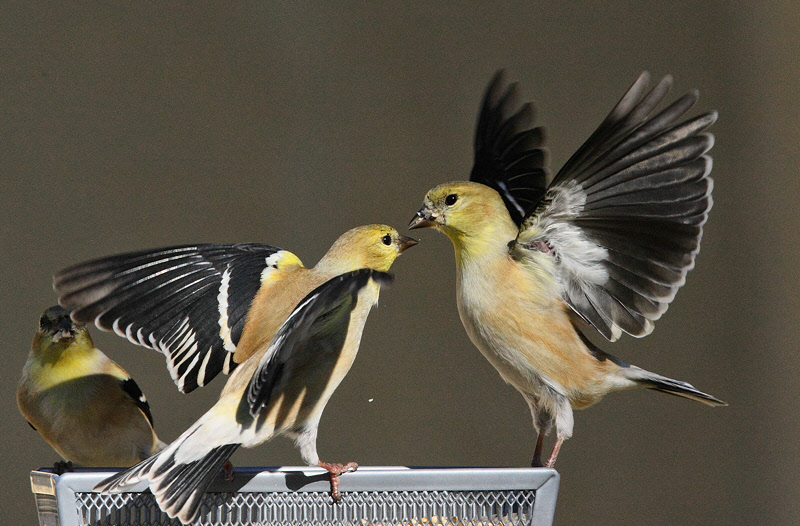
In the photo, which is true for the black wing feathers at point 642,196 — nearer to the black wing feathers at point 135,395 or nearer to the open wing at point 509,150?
the open wing at point 509,150

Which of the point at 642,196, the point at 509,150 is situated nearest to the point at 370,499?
the point at 642,196

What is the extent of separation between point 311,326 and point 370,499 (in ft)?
1.26

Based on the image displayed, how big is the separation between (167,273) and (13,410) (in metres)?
1.78

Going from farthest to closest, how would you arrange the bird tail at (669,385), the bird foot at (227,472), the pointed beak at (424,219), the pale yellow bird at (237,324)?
the pointed beak at (424,219) < the bird tail at (669,385) < the pale yellow bird at (237,324) < the bird foot at (227,472)

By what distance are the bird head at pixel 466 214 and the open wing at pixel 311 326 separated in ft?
1.11

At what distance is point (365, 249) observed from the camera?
7.14 ft

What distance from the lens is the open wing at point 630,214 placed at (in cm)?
172

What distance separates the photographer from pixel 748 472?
3494 millimetres

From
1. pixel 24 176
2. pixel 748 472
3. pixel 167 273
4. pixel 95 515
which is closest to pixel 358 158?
pixel 24 176

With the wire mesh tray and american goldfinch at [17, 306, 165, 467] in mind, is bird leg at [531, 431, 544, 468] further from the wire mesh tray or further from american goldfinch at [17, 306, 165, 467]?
american goldfinch at [17, 306, 165, 467]

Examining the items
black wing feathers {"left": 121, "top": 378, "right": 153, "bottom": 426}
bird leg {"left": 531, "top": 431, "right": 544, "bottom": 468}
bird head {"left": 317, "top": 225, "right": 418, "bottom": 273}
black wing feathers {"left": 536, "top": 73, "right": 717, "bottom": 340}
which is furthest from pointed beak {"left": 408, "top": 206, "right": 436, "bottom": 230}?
black wing feathers {"left": 121, "top": 378, "right": 153, "bottom": 426}

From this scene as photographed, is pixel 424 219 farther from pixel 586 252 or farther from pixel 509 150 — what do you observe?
pixel 509 150

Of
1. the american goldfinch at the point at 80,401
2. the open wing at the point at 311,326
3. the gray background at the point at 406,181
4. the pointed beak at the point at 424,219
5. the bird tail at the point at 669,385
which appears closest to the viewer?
the open wing at the point at 311,326

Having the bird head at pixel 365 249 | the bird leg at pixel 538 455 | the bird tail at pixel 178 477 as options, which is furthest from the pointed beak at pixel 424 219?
the bird tail at pixel 178 477
